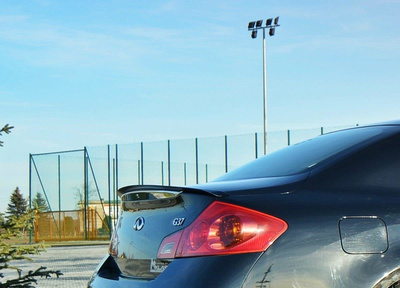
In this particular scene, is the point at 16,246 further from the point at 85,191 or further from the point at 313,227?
the point at 85,191

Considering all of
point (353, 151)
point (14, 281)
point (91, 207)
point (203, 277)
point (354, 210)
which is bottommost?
point (91, 207)

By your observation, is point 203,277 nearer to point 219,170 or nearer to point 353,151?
point 353,151

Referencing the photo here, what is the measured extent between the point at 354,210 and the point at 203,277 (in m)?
0.79

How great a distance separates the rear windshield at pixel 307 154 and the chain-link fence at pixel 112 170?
2498cm

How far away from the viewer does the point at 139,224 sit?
3.67 metres

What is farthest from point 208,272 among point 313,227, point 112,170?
point 112,170

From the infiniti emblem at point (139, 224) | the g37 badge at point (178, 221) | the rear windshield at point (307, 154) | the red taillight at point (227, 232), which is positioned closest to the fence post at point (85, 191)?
the rear windshield at point (307, 154)

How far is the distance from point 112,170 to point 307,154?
28978 millimetres

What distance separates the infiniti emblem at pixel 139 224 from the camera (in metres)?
3.64

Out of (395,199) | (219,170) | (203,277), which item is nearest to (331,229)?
(395,199)

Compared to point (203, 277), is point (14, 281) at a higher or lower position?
lower

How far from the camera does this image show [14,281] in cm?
584

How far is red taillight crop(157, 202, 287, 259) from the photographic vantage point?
311 cm

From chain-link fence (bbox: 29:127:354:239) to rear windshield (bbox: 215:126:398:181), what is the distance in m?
25.0
